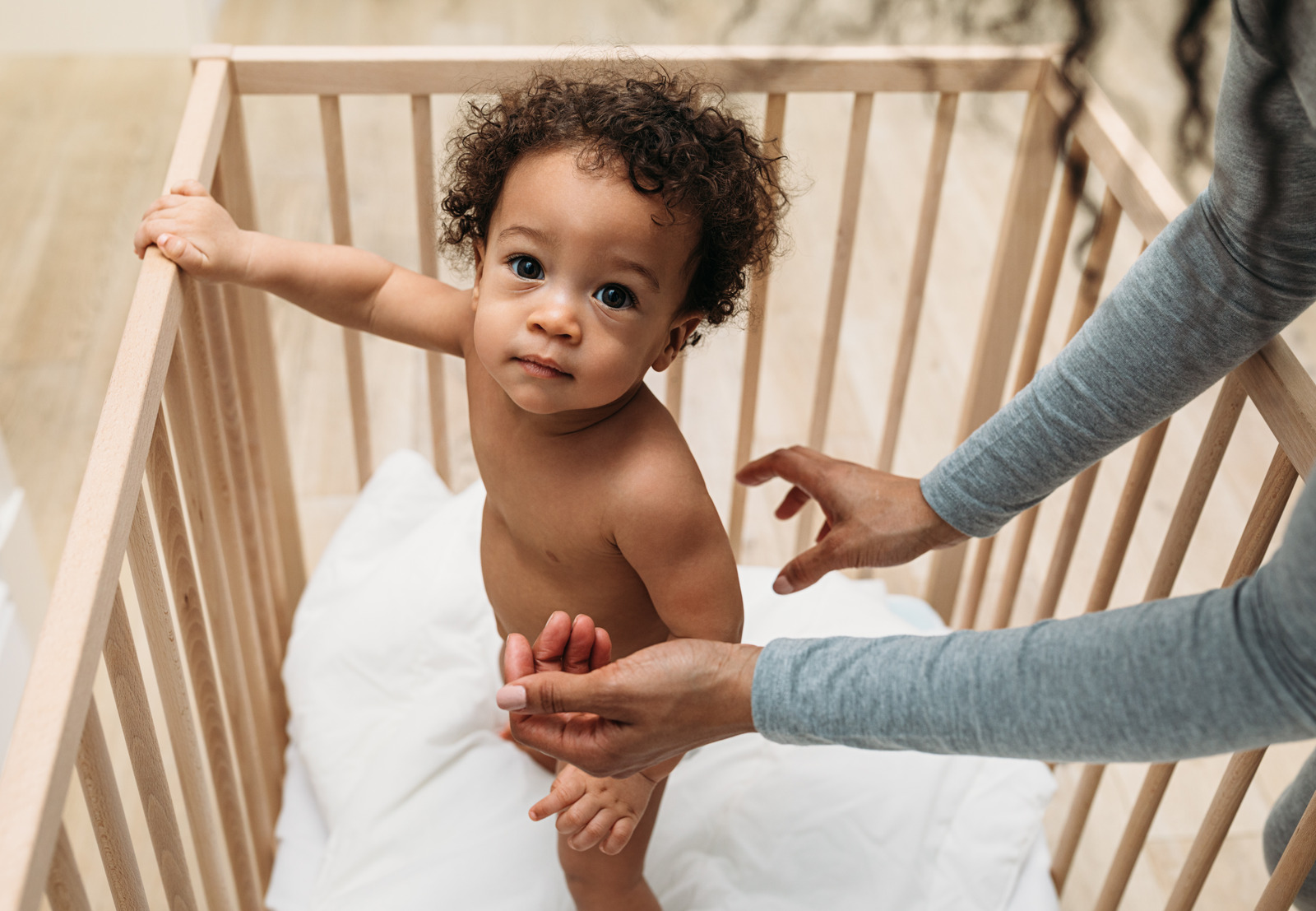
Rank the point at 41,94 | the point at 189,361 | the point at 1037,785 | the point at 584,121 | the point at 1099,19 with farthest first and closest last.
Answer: the point at 41,94 < the point at 1037,785 < the point at 189,361 < the point at 584,121 < the point at 1099,19

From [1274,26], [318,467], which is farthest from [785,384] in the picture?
[1274,26]

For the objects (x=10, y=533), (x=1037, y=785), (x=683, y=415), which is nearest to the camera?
(x=1037, y=785)

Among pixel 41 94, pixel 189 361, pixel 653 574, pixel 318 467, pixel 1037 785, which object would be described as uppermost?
pixel 41 94

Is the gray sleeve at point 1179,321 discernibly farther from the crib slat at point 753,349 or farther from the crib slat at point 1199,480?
the crib slat at point 753,349

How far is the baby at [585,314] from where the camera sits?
74 cm

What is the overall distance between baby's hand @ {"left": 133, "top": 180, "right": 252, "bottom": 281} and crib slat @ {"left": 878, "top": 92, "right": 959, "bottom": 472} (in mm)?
547

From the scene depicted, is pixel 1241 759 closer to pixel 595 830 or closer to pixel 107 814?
pixel 595 830

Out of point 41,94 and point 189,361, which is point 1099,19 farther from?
point 41,94

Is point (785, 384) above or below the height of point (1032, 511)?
above

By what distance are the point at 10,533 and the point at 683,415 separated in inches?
35.5

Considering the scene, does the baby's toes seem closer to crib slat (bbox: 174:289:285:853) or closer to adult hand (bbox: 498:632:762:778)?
adult hand (bbox: 498:632:762:778)

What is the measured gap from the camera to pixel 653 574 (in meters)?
0.82

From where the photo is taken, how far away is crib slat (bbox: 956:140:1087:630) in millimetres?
1048

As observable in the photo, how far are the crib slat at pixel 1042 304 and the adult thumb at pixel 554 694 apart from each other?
0.51m
